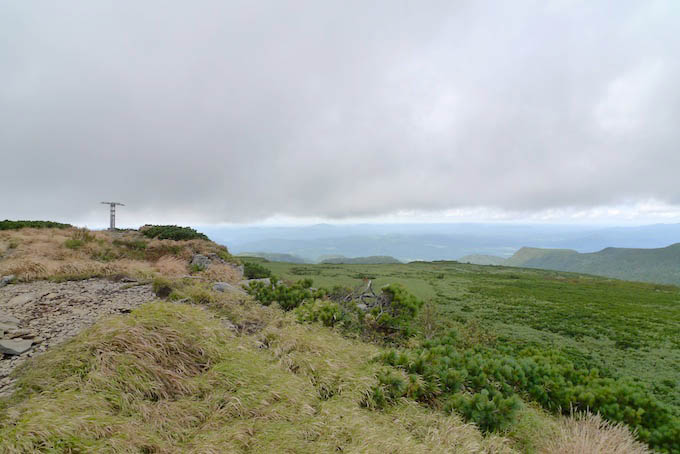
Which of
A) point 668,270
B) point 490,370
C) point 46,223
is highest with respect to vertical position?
point 46,223

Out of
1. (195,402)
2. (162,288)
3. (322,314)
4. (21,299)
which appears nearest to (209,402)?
(195,402)

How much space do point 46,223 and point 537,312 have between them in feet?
98.0

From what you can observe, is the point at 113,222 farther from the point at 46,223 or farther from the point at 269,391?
the point at 269,391

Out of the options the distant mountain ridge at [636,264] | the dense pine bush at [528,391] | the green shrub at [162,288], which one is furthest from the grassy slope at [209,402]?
the distant mountain ridge at [636,264]

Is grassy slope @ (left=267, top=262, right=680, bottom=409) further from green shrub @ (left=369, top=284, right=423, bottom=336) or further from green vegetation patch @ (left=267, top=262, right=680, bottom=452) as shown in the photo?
green shrub @ (left=369, top=284, right=423, bottom=336)

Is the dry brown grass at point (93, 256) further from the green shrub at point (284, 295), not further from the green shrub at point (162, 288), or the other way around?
the green shrub at point (284, 295)

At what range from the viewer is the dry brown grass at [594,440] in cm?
370

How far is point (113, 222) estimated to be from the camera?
24875 millimetres

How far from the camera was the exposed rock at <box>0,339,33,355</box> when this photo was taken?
4715 millimetres

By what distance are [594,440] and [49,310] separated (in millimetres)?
10369

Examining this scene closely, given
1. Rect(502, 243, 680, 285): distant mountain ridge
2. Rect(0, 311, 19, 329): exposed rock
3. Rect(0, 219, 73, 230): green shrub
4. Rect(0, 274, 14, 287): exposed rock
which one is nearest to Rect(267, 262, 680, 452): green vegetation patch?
Rect(0, 311, 19, 329): exposed rock

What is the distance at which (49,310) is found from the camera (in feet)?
21.6

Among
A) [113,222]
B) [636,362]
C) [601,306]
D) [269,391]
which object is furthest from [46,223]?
[601,306]

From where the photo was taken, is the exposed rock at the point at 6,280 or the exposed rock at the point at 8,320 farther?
the exposed rock at the point at 6,280
